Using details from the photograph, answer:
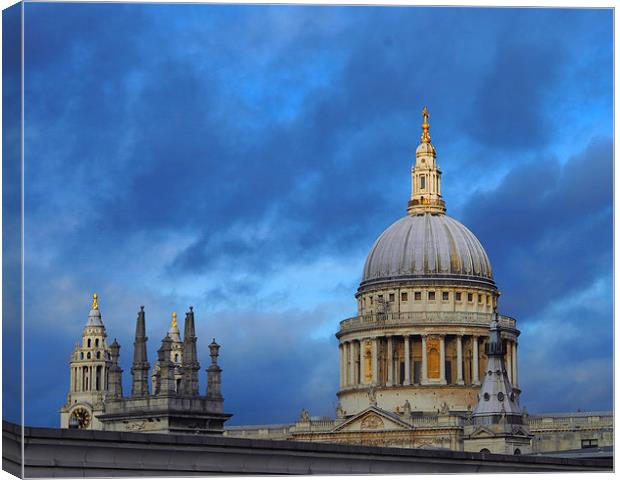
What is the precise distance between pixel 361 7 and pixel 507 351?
78.4 metres

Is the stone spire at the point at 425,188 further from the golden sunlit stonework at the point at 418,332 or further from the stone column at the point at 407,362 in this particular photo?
the stone column at the point at 407,362

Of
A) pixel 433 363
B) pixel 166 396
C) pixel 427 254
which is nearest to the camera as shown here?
pixel 166 396

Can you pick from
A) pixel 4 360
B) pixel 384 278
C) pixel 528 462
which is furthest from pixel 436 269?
pixel 4 360

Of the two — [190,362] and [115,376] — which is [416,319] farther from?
[190,362]

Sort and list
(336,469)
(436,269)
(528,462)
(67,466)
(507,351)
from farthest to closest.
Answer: (436,269) → (507,351) → (528,462) → (336,469) → (67,466)

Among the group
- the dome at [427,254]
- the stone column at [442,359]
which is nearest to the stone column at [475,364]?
the stone column at [442,359]

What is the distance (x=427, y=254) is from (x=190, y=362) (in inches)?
2445

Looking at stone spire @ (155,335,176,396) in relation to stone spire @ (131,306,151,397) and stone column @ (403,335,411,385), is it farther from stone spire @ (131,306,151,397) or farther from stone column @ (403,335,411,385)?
stone column @ (403,335,411,385)

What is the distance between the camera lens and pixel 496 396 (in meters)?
114

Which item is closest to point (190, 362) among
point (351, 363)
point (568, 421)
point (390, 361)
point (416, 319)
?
point (568, 421)

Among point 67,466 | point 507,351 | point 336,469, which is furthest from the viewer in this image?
point 507,351

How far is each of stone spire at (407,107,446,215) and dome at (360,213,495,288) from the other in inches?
24.2

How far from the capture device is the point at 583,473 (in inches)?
2028

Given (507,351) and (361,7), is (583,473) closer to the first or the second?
(361,7)
